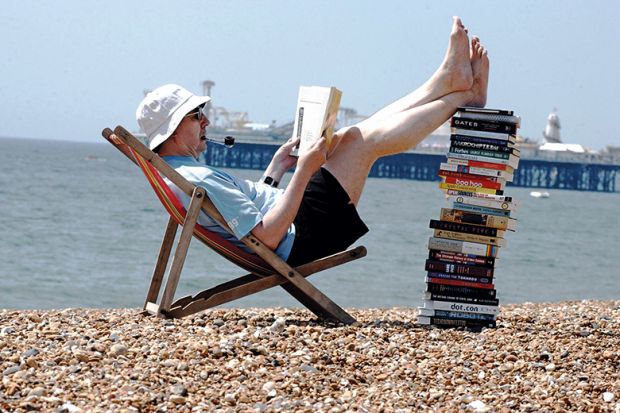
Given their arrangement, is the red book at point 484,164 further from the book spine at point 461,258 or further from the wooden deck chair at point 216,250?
the wooden deck chair at point 216,250

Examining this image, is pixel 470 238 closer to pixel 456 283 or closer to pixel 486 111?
pixel 456 283

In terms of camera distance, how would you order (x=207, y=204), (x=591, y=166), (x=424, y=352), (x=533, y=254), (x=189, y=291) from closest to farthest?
(x=424, y=352) → (x=207, y=204) → (x=189, y=291) → (x=533, y=254) → (x=591, y=166)

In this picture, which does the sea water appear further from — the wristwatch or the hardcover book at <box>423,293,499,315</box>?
the hardcover book at <box>423,293,499,315</box>

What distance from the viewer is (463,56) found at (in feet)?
11.9

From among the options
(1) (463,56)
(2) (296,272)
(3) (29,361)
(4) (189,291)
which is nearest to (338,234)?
(2) (296,272)

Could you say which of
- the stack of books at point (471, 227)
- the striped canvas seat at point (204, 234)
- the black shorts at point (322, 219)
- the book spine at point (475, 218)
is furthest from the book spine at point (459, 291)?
the striped canvas seat at point (204, 234)

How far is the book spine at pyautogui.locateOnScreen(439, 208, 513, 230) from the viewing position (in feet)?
12.0

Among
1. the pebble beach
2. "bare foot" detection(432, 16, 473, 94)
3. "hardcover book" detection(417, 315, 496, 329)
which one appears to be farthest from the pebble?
"bare foot" detection(432, 16, 473, 94)

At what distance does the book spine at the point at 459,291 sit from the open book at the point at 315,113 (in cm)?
62

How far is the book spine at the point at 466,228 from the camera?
144 inches

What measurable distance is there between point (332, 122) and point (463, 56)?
20.4 inches

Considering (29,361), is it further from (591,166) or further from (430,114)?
(591,166)

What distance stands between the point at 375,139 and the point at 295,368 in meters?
1.02

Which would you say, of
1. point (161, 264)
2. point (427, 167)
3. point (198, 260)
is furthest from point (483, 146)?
point (427, 167)
